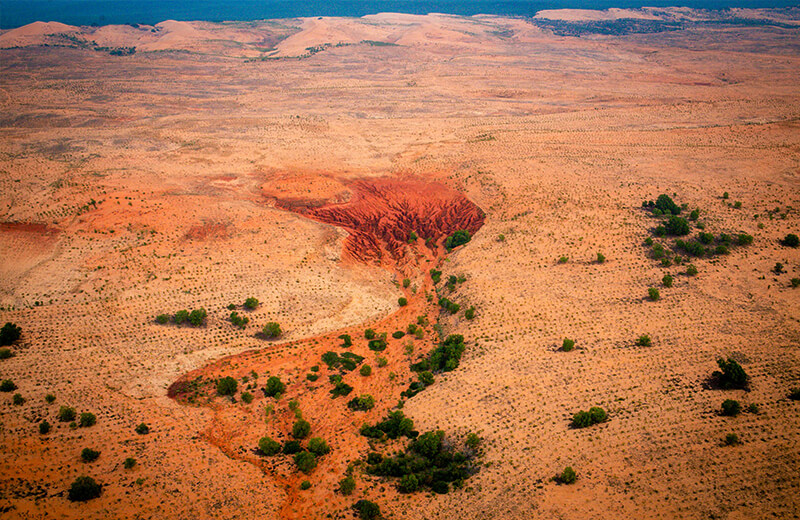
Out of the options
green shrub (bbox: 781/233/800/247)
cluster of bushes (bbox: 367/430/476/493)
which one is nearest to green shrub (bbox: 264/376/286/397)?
cluster of bushes (bbox: 367/430/476/493)

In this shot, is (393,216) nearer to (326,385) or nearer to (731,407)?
(326,385)

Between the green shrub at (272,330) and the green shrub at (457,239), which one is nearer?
the green shrub at (272,330)

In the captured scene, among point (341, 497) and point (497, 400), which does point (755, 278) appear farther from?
point (341, 497)

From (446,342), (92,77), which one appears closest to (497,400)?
(446,342)

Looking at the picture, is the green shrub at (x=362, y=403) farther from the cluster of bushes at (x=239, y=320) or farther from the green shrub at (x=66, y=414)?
the green shrub at (x=66, y=414)

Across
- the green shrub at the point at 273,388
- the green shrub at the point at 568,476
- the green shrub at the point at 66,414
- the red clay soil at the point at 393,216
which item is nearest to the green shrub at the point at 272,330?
the green shrub at the point at 273,388

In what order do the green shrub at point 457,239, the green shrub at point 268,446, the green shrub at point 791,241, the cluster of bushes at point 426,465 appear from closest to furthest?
the cluster of bushes at point 426,465
the green shrub at point 268,446
the green shrub at point 791,241
the green shrub at point 457,239

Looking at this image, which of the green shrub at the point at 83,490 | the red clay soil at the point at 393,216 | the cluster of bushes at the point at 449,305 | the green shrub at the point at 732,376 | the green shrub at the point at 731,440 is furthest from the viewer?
the red clay soil at the point at 393,216
